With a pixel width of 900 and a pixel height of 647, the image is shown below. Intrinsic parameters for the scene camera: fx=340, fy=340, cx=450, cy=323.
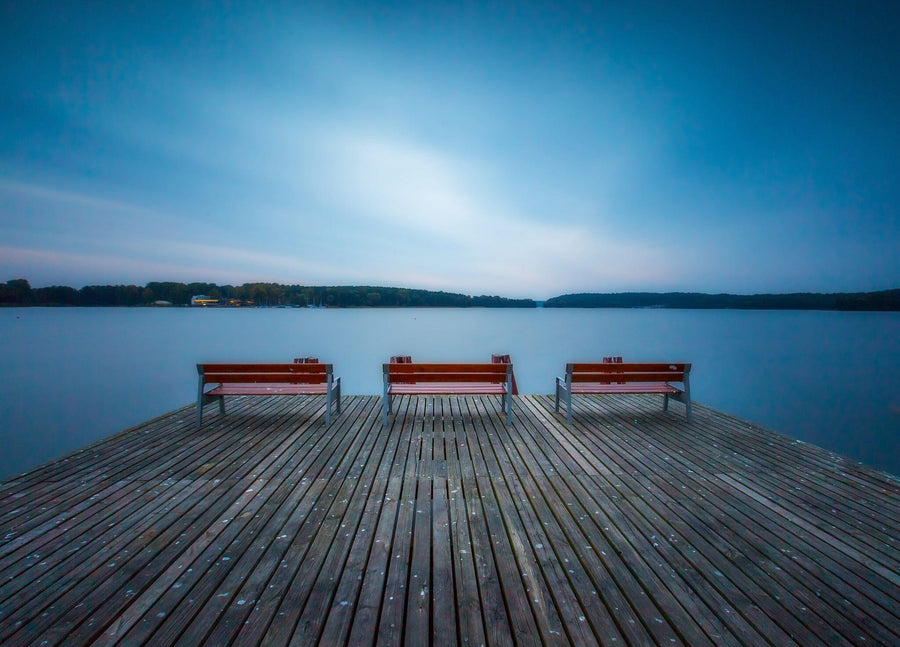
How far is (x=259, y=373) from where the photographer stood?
520 cm

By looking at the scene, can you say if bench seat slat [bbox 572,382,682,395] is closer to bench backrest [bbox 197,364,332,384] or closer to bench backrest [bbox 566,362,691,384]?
bench backrest [bbox 566,362,691,384]

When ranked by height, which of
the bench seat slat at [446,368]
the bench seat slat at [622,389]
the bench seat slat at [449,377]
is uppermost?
the bench seat slat at [446,368]

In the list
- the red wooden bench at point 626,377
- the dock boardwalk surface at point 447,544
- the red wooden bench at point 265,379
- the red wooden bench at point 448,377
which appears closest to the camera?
the dock boardwalk surface at point 447,544

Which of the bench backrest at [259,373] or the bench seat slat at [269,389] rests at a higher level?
the bench backrest at [259,373]

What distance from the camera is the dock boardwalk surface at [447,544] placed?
5.90 feet

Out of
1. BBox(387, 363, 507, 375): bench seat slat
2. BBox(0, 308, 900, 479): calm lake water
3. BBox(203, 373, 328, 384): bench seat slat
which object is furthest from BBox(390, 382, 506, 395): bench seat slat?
BBox(0, 308, 900, 479): calm lake water

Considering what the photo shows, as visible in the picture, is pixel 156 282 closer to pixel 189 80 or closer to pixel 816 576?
pixel 189 80

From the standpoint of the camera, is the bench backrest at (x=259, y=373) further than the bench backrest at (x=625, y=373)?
No

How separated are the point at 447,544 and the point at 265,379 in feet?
13.0

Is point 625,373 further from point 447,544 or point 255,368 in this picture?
point 255,368

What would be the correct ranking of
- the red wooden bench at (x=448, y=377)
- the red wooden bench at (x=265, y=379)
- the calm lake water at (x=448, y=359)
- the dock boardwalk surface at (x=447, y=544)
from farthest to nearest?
the calm lake water at (x=448, y=359) → the red wooden bench at (x=448, y=377) → the red wooden bench at (x=265, y=379) → the dock boardwalk surface at (x=447, y=544)

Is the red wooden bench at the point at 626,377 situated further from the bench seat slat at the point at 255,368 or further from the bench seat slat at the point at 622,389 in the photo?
the bench seat slat at the point at 255,368

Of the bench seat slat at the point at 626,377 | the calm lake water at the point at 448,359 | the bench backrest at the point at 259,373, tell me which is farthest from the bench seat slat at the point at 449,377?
the calm lake water at the point at 448,359

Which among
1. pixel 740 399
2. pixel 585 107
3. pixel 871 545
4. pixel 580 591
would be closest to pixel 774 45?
pixel 585 107
